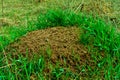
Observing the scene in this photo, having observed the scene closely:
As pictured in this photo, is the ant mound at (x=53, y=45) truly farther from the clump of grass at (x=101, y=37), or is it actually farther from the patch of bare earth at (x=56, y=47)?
the clump of grass at (x=101, y=37)

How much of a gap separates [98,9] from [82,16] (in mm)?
2170

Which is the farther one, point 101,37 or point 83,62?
point 101,37

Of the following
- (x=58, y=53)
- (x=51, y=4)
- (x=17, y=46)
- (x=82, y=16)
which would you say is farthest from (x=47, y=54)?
(x=51, y=4)

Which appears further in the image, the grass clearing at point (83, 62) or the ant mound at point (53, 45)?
the ant mound at point (53, 45)

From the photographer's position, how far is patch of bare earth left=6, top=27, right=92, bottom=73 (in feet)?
12.8

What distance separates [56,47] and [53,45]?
0.14 ft

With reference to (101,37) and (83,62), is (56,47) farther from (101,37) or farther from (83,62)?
(101,37)

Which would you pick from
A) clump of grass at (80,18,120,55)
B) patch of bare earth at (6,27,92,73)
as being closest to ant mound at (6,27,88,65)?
patch of bare earth at (6,27,92,73)

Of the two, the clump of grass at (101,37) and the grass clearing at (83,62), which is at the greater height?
the clump of grass at (101,37)

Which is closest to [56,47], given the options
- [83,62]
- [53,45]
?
[53,45]

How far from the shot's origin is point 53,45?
4043 mm

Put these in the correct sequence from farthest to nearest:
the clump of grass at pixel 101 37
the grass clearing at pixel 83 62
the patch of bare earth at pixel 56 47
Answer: the clump of grass at pixel 101 37 < the patch of bare earth at pixel 56 47 < the grass clearing at pixel 83 62

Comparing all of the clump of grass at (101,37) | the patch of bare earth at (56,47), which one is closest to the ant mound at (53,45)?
the patch of bare earth at (56,47)

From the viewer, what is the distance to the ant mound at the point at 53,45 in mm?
3926
